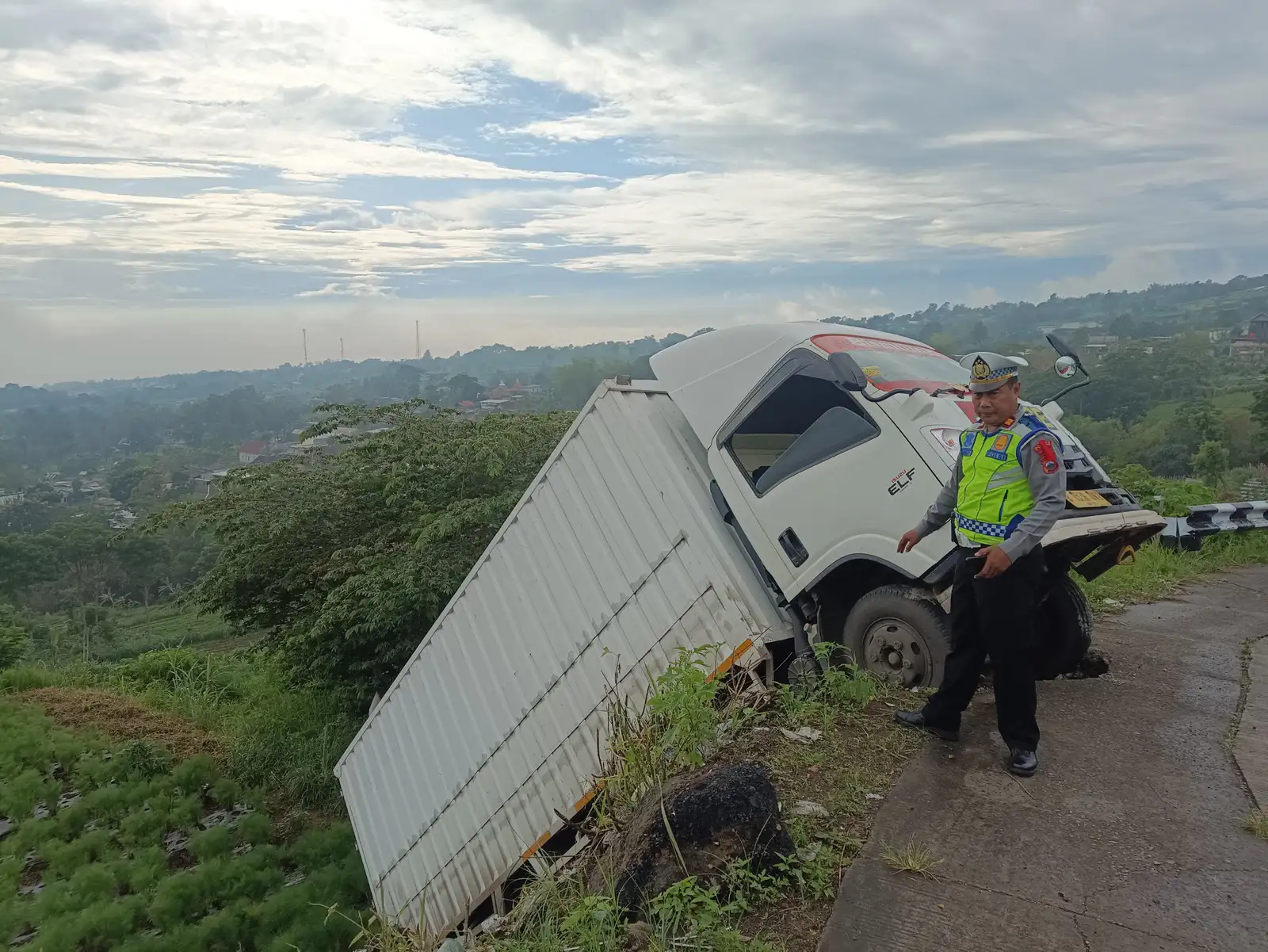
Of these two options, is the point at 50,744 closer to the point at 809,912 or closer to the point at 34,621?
the point at 809,912

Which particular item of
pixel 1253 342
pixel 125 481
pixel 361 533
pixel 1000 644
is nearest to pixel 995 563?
pixel 1000 644

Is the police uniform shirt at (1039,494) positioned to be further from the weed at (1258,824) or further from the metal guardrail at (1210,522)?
the metal guardrail at (1210,522)

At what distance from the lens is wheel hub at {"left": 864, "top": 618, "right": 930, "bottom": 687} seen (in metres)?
3.87

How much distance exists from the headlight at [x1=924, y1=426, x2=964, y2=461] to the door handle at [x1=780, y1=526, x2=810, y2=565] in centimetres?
78

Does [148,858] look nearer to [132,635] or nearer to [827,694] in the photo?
[827,694]

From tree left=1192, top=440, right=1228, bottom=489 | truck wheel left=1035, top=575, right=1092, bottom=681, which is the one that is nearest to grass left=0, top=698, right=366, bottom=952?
truck wheel left=1035, top=575, right=1092, bottom=681

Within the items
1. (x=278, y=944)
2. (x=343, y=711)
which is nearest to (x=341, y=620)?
(x=343, y=711)

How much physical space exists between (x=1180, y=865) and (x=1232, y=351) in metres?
46.6

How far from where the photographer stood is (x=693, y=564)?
4.03 metres

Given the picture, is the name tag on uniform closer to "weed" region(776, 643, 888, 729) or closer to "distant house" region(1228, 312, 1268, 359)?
"weed" region(776, 643, 888, 729)

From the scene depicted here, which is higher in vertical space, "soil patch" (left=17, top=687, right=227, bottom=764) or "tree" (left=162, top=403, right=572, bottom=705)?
"tree" (left=162, top=403, right=572, bottom=705)

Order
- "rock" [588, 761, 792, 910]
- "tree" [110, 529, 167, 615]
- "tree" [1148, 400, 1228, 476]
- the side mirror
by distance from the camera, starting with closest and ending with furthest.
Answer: "rock" [588, 761, 792, 910], the side mirror, "tree" [1148, 400, 1228, 476], "tree" [110, 529, 167, 615]

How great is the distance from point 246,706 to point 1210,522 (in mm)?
12334

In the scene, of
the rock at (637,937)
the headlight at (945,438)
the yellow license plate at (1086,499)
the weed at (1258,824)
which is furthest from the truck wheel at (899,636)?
the rock at (637,937)
